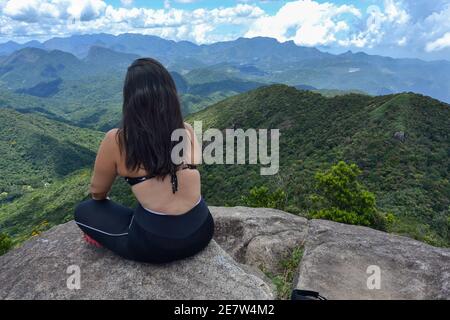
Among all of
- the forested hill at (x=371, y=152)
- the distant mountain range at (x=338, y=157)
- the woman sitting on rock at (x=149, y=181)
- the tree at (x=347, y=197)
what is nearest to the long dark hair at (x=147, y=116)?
the woman sitting on rock at (x=149, y=181)

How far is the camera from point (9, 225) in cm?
11169

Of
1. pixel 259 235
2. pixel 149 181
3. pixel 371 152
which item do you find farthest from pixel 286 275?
pixel 371 152

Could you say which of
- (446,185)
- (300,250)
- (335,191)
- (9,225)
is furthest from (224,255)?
(9,225)

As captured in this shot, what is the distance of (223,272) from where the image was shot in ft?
18.3

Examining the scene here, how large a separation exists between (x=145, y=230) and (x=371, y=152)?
190ft

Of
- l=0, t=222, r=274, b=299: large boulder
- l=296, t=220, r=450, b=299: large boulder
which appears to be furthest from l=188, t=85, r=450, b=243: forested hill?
l=0, t=222, r=274, b=299: large boulder

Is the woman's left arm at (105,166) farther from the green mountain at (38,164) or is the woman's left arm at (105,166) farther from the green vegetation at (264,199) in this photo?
the green mountain at (38,164)

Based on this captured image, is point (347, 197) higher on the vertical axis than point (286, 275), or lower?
lower

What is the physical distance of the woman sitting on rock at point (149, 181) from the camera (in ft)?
15.9

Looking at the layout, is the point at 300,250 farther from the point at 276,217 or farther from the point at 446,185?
the point at 446,185

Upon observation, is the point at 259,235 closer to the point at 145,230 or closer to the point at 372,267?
the point at 372,267

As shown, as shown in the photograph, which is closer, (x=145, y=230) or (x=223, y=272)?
(x=145, y=230)

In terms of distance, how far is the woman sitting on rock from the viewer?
4.83 m
